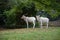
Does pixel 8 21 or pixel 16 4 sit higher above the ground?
pixel 16 4

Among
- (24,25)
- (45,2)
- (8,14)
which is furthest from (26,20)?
(45,2)

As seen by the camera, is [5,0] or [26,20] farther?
[26,20]

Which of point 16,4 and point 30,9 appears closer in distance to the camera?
point 16,4

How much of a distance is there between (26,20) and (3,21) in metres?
1.89

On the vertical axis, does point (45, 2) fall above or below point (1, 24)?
above

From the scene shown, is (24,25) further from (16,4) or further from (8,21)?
(16,4)

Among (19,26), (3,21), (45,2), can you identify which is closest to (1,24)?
(3,21)

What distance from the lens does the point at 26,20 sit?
15055 millimetres

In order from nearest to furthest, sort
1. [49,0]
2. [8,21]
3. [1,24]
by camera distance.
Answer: [49,0] → [8,21] → [1,24]

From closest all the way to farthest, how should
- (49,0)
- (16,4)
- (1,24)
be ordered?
(49,0) → (16,4) → (1,24)

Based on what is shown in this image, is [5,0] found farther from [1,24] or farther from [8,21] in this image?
[1,24]

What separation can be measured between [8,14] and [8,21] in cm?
81

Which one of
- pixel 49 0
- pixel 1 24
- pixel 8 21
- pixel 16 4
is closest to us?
pixel 49 0

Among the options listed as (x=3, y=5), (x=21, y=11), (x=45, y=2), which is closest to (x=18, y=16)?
(x=21, y=11)
